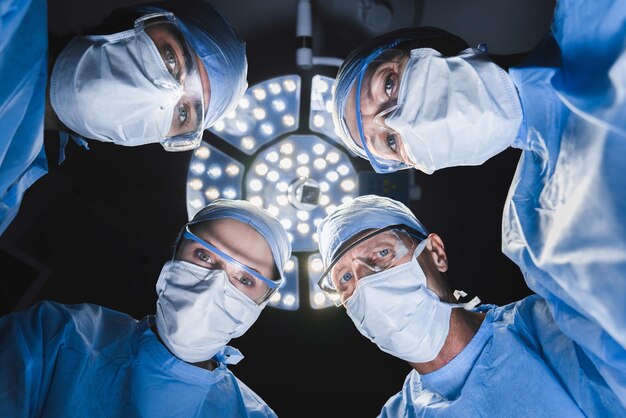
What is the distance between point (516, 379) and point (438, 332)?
0.28m

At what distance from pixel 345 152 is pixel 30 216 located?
158 cm

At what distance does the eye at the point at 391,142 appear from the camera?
1822mm

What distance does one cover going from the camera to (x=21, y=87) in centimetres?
138

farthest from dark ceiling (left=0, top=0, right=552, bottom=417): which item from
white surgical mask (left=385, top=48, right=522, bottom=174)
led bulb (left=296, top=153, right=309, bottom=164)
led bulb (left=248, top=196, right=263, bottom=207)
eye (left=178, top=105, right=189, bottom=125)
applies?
white surgical mask (left=385, top=48, right=522, bottom=174)

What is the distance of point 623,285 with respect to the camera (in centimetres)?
116

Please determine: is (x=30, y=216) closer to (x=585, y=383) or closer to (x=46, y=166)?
(x=46, y=166)

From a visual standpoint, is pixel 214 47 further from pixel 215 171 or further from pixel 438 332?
pixel 438 332

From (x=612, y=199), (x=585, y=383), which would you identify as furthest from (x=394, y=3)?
(x=585, y=383)

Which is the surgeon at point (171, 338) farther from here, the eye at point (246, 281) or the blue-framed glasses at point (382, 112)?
the blue-framed glasses at point (382, 112)

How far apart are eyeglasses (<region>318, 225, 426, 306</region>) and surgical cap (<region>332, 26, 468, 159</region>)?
0.31 metres

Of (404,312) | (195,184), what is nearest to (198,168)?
(195,184)

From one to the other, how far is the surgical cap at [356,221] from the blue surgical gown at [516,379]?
1.45 feet

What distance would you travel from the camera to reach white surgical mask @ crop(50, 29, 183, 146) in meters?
1.49

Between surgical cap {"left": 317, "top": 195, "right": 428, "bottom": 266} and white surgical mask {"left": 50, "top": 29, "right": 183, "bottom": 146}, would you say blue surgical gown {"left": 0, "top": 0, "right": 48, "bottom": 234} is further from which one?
surgical cap {"left": 317, "top": 195, "right": 428, "bottom": 266}
